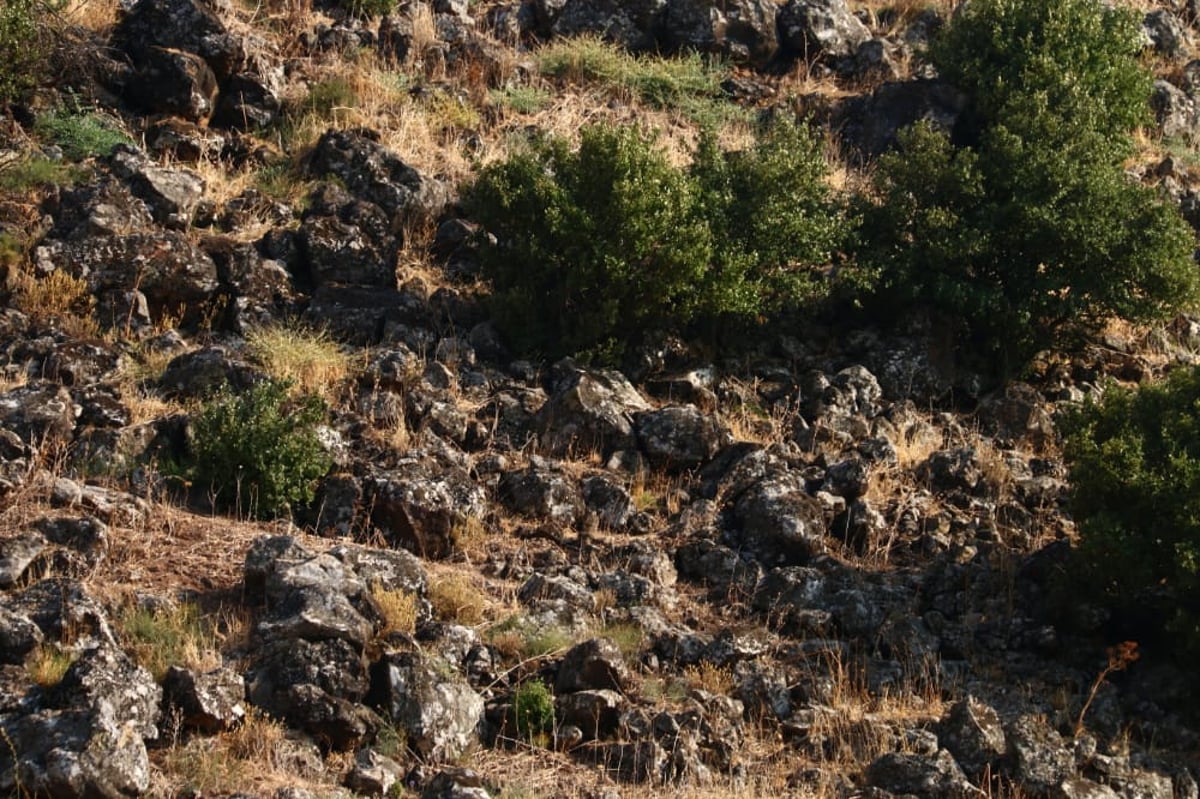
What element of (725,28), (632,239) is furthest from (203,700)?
(725,28)

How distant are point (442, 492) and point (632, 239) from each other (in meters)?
3.01

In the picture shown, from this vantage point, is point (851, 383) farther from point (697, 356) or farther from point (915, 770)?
point (915, 770)

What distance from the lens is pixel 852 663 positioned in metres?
10.4

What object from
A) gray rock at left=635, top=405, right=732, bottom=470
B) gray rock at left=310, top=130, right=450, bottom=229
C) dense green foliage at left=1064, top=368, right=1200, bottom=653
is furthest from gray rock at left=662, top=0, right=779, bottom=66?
dense green foliage at left=1064, top=368, right=1200, bottom=653

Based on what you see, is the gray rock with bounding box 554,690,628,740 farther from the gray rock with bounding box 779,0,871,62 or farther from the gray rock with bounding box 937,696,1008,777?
the gray rock with bounding box 779,0,871,62

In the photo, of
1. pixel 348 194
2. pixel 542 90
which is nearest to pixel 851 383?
pixel 348 194

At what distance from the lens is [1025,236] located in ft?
46.4

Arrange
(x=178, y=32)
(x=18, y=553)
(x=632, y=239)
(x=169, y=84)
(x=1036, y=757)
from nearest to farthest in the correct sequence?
(x=1036, y=757), (x=18, y=553), (x=632, y=239), (x=169, y=84), (x=178, y=32)

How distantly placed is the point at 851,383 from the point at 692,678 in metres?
4.25

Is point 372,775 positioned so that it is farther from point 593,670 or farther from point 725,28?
point 725,28

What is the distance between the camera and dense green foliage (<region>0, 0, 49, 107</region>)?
14.8 meters

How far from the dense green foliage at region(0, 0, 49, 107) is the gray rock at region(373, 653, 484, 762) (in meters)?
7.81

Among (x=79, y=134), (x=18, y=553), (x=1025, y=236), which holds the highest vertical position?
(x=1025, y=236)

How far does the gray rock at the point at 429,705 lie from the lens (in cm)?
912
